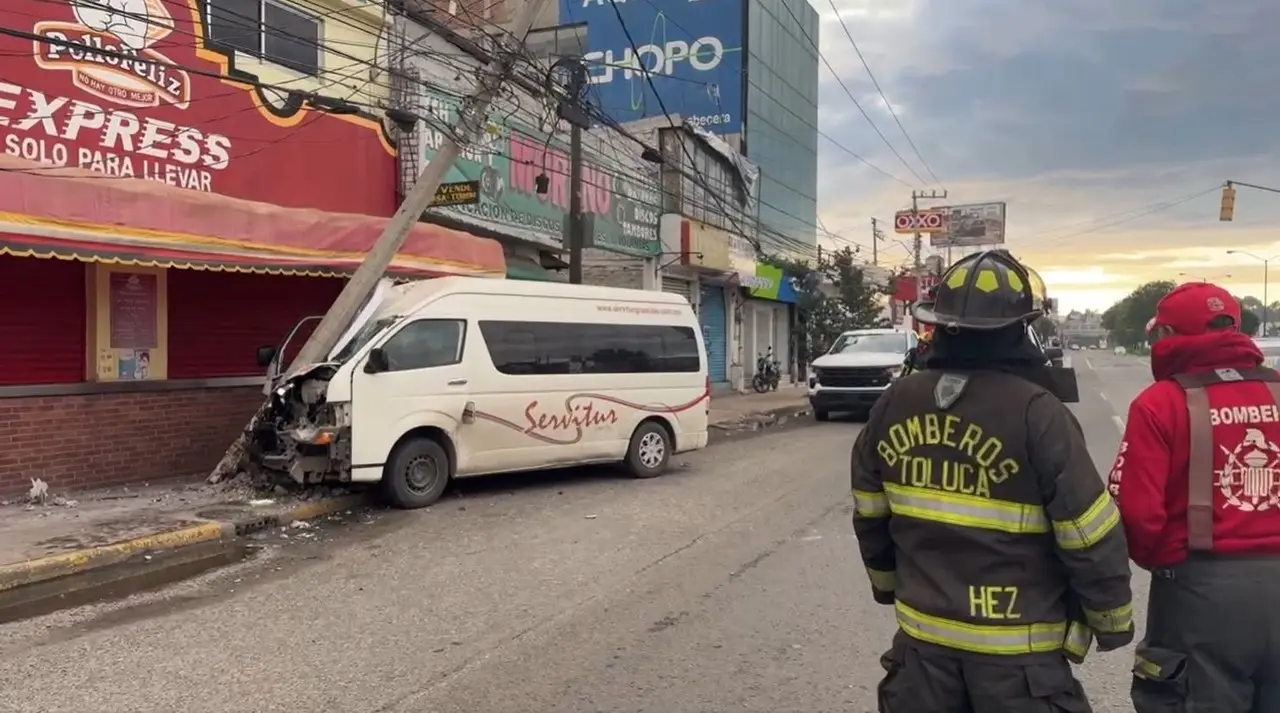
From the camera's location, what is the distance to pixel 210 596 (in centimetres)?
631

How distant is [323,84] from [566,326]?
5.55 m

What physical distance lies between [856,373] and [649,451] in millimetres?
7499

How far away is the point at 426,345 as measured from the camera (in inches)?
376

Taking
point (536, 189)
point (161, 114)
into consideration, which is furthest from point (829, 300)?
point (161, 114)

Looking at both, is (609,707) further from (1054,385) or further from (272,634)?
(1054,385)

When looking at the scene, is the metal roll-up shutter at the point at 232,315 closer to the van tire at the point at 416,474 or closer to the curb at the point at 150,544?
the curb at the point at 150,544

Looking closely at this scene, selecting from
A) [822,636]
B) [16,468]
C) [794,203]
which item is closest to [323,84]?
[16,468]

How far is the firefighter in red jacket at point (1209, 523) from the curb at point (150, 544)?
7.10 meters

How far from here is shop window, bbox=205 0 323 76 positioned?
12.3 metres

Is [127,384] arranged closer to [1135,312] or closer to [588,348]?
[588,348]

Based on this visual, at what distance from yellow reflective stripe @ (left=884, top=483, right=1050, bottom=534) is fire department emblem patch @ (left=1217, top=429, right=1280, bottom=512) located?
701 millimetres

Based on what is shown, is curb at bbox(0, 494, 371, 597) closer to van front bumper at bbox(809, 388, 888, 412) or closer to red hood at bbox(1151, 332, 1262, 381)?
red hood at bbox(1151, 332, 1262, 381)

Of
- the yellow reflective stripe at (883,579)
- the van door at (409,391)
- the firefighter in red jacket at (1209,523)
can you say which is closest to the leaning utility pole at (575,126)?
the van door at (409,391)

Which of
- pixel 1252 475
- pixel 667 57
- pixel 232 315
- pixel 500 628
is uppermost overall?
pixel 667 57
